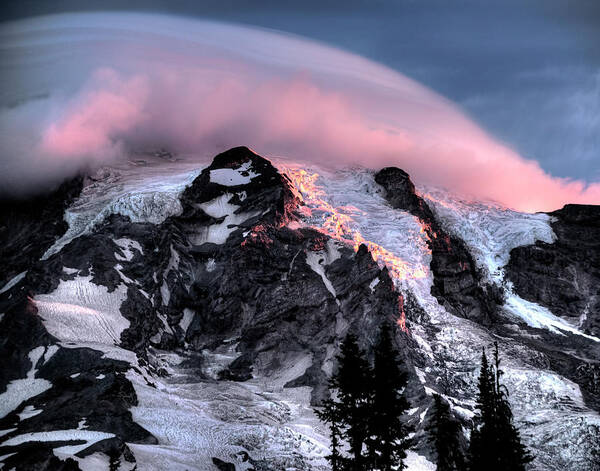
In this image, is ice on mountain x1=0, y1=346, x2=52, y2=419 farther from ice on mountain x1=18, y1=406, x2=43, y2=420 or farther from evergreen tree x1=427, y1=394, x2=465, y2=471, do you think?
evergreen tree x1=427, y1=394, x2=465, y2=471

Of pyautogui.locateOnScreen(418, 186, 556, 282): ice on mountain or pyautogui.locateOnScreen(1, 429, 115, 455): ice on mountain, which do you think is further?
pyautogui.locateOnScreen(418, 186, 556, 282): ice on mountain

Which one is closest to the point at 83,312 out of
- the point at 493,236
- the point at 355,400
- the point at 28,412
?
the point at 28,412

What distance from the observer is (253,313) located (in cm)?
14062

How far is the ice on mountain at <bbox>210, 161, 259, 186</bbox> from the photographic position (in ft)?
570

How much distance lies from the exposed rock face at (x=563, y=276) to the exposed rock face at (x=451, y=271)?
988 cm

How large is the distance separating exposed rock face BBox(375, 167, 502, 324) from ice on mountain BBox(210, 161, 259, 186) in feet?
135

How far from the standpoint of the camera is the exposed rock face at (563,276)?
560ft

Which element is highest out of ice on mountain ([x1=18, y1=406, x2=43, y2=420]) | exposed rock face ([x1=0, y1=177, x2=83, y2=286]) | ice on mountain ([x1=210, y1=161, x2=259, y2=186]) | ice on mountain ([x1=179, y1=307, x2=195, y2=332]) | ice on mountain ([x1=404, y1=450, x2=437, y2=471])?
ice on mountain ([x1=210, y1=161, x2=259, y2=186])

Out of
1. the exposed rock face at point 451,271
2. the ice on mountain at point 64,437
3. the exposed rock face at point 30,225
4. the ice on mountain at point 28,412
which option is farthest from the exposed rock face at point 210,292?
the exposed rock face at point 451,271

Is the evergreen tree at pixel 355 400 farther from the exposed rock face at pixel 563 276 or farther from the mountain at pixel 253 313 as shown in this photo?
the exposed rock face at pixel 563 276

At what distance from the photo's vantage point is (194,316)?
469 ft

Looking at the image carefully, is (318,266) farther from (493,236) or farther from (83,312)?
(493,236)

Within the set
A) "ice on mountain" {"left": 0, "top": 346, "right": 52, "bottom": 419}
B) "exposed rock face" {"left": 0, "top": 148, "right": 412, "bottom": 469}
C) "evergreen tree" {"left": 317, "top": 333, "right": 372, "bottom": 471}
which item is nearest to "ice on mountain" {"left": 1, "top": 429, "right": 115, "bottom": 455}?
"exposed rock face" {"left": 0, "top": 148, "right": 412, "bottom": 469}

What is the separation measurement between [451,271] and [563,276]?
109 ft
